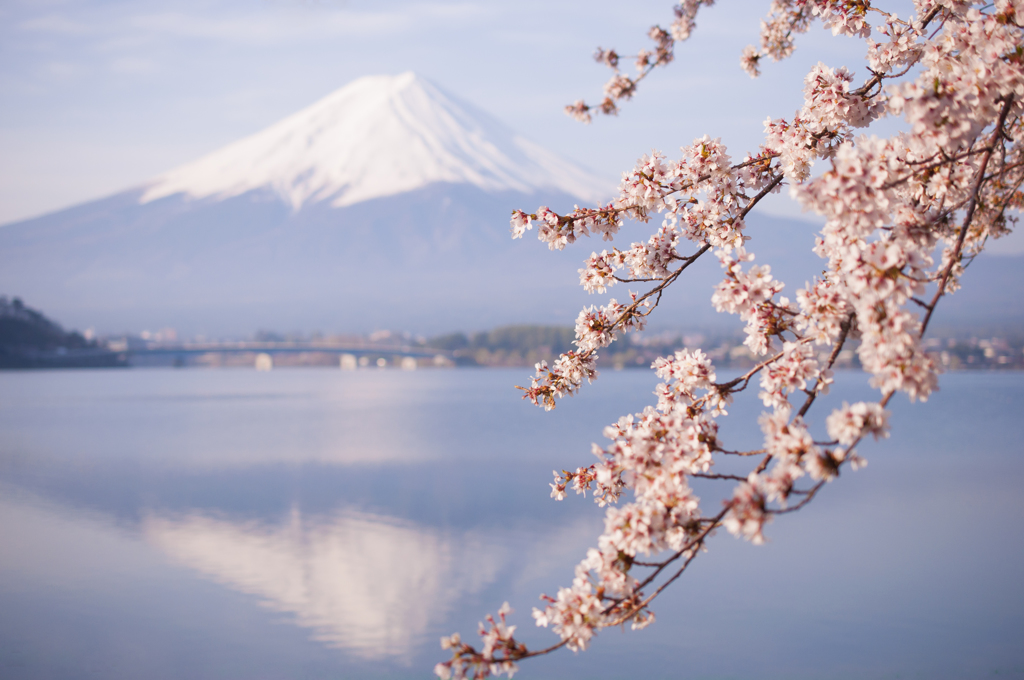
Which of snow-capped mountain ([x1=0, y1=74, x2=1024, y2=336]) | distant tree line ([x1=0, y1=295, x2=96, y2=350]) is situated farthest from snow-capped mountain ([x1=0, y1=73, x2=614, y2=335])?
distant tree line ([x1=0, y1=295, x2=96, y2=350])

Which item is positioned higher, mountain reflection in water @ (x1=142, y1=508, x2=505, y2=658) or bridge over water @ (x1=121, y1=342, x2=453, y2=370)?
bridge over water @ (x1=121, y1=342, x2=453, y2=370)

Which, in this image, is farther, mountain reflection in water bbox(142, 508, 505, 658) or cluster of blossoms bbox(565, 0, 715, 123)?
mountain reflection in water bbox(142, 508, 505, 658)

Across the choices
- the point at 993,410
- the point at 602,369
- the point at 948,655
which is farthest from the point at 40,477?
the point at 602,369

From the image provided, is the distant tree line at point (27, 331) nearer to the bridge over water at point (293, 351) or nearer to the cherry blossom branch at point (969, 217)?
the bridge over water at point (293, 351)

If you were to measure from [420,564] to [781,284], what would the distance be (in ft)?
29.5

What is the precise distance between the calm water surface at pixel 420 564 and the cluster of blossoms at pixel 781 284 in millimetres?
294

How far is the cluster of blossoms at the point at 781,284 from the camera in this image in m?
1.65

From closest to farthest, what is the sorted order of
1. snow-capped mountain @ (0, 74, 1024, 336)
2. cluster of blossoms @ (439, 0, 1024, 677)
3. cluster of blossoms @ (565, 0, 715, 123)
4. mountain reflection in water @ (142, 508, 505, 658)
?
cluster of blossoms @ (439, 0, 1024, 677), cluster of blossoms @ (565, 0, 715, 123), mountain reflection in water @ (142, 508, 505, 658), snow-capped mountain @ (0, 74, 1024, 336)

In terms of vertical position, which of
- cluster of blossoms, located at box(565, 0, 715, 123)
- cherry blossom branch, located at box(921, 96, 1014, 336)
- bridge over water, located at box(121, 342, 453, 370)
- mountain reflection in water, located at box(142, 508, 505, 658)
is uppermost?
cluster of blossoms, located at box(565, 0, 715, 123)

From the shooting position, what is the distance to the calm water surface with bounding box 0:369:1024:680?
7.14 metres

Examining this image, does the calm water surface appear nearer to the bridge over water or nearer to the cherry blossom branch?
the cherry blossom branch

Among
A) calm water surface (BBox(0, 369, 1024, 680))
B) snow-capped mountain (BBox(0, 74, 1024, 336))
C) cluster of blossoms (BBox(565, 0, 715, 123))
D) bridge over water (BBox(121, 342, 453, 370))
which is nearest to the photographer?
cluster of blossoms (BBox(565, 0, 715, 123))

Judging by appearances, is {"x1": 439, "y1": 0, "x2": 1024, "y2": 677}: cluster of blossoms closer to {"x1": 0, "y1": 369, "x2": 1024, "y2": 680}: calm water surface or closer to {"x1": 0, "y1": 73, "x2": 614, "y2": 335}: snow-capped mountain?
{"x1": 0, "y1": 369, "x2": 1024, "y2": 680}: calm water surface

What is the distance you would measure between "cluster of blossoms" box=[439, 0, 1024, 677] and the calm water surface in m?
0.29
